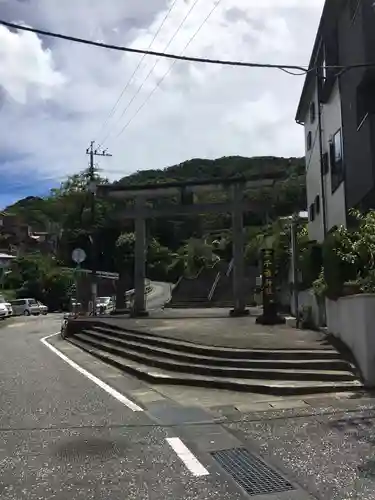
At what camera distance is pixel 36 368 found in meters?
13.6

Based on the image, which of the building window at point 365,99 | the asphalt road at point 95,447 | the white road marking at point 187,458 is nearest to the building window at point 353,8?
the building window at point 365,99

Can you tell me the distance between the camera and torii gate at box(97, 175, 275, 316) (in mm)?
24141

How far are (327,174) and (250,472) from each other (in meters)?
16.7

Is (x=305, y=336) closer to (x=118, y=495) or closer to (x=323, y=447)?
(x=323, y=447)

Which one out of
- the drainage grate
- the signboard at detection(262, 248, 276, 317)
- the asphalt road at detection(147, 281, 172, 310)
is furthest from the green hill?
the drainage grate

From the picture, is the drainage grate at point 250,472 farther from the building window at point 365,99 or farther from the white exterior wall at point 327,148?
the white exterior wall at point 327,148

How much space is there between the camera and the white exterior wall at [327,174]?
728 inches

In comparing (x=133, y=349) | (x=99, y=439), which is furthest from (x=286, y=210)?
(x=99, y=439)

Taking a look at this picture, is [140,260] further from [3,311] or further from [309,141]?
[3,311]

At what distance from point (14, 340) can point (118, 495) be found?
18358 millimetres

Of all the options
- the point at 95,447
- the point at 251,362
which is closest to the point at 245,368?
the point at 251,362

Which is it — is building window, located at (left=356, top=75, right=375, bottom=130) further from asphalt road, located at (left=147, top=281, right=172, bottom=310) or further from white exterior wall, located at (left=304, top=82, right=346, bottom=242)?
asphalt road, located at (left=147, top=281, right=172, bottom=310)

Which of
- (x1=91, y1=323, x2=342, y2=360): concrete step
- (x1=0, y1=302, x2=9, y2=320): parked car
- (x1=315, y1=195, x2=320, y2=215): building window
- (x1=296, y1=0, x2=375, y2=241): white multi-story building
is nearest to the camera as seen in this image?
(x1=91, y1=323, x2=342, y2=360): concrete step

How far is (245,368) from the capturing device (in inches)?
430
